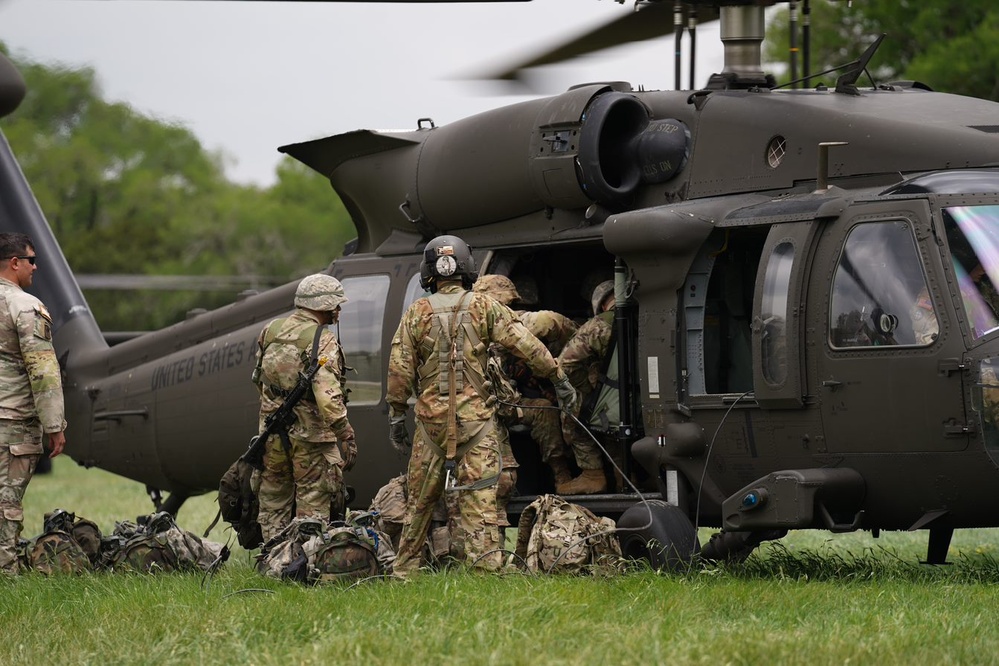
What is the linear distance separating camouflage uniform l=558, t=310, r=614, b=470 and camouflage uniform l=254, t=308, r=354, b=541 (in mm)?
1222

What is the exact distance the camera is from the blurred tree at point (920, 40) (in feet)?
74.9

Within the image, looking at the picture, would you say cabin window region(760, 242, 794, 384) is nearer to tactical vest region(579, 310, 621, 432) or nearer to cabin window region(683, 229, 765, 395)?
cabin window region(683, 229, 765, 395)

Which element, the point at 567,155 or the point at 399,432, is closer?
the point at 399,432

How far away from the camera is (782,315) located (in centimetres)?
731

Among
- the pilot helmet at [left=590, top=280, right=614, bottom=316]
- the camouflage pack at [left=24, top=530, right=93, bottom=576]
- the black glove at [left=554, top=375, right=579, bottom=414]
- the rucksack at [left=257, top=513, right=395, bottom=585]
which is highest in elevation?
the pilot helmet at [left=590, top=280, right=614, bottom=316]

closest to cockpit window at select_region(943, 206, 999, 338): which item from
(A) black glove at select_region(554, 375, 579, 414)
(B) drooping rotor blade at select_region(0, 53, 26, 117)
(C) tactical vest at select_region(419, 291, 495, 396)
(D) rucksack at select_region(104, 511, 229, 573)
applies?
(A) black glove at select_region(554, 375, 579, 414)

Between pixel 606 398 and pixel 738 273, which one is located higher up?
pixel 738 273

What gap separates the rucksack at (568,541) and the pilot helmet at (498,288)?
Answer: 125 centimetres

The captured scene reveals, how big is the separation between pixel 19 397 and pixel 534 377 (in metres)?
2.88

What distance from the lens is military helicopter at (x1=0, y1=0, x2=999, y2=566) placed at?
6926mm

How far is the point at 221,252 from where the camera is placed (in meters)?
51.7

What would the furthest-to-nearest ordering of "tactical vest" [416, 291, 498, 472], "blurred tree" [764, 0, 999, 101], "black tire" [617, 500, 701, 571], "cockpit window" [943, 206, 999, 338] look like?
"blurred tree" [764, 0, 999, 101] → "tactical vest" [416, 291, 498, 472] → "black tire" [617, 500, 701, 571] → "cockpit window" [943, 206, 999, 338]

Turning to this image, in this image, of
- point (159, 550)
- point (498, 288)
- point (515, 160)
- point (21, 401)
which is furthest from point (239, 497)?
point (515, 160)

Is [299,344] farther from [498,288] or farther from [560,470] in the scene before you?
[560,470]
